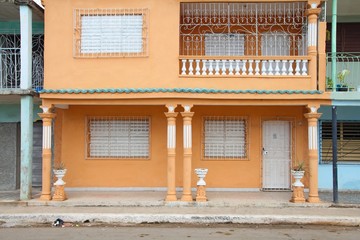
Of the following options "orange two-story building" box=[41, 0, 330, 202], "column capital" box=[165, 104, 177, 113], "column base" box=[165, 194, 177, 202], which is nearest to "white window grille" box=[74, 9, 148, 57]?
"orange two-story building" box=[41, 0, 330, 202]

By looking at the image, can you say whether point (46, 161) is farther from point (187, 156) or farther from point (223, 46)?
point (223, 46)

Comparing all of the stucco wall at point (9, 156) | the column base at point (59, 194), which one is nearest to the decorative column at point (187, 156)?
the column base at point (59, 194)

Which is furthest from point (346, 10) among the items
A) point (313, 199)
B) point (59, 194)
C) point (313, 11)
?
point (59, 194)

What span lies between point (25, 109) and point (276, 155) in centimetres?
683

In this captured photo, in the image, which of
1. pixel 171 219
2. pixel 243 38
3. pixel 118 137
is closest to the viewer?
pixel 171 219

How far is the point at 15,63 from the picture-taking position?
463 inches

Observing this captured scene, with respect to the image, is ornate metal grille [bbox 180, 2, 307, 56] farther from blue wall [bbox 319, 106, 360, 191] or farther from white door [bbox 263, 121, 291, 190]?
blue wall [bbox 319, 106, 360, 191]

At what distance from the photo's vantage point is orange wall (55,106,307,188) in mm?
11992

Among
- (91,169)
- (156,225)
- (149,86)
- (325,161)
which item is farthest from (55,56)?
(325,161)

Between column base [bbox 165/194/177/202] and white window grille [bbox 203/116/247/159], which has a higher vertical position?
white window grille [bbox 203/116/247/159]

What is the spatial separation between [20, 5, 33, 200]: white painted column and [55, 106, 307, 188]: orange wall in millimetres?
1512

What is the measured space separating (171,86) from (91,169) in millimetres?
3552

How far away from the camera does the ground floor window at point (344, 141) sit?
40.2ft

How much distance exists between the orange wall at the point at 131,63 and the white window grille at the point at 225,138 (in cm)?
186
